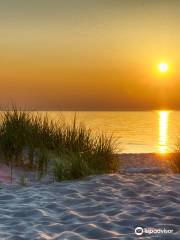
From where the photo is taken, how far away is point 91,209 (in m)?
5.29

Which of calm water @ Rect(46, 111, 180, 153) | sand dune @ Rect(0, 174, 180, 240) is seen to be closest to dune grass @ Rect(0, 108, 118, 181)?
calm water @ Rect(46, 111, 180, 153)

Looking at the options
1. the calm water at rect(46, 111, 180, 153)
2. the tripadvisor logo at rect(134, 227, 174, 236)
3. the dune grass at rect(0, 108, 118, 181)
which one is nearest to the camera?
the tripadvisor logo at rect(134, 227, 174, 236)

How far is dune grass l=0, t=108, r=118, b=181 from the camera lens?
9.38m

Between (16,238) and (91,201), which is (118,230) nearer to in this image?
(16,238)

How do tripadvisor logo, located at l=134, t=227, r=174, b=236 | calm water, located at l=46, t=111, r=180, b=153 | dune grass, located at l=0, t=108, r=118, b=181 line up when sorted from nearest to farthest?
1. tripadvisor logo, located at l=134, t=227, r=174, b=236
2. dune grass, located at l=0, t=108, r=118, b=181
3. calm water, located at l=46, t=111, r=180, b=153

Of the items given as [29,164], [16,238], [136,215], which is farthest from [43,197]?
[29,164]

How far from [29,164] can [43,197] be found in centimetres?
411

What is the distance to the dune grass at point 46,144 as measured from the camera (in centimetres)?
938

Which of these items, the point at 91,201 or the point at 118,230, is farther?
the point at 91,201

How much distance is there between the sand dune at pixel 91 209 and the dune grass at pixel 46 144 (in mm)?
1732

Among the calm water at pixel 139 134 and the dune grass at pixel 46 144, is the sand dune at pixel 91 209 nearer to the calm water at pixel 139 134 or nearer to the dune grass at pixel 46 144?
the dune grass at pixel 46 144

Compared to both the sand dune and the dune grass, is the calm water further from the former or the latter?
the sand dune

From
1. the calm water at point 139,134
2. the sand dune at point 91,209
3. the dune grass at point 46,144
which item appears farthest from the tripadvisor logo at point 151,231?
the calm water at point 139,134

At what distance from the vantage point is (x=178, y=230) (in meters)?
4.40
